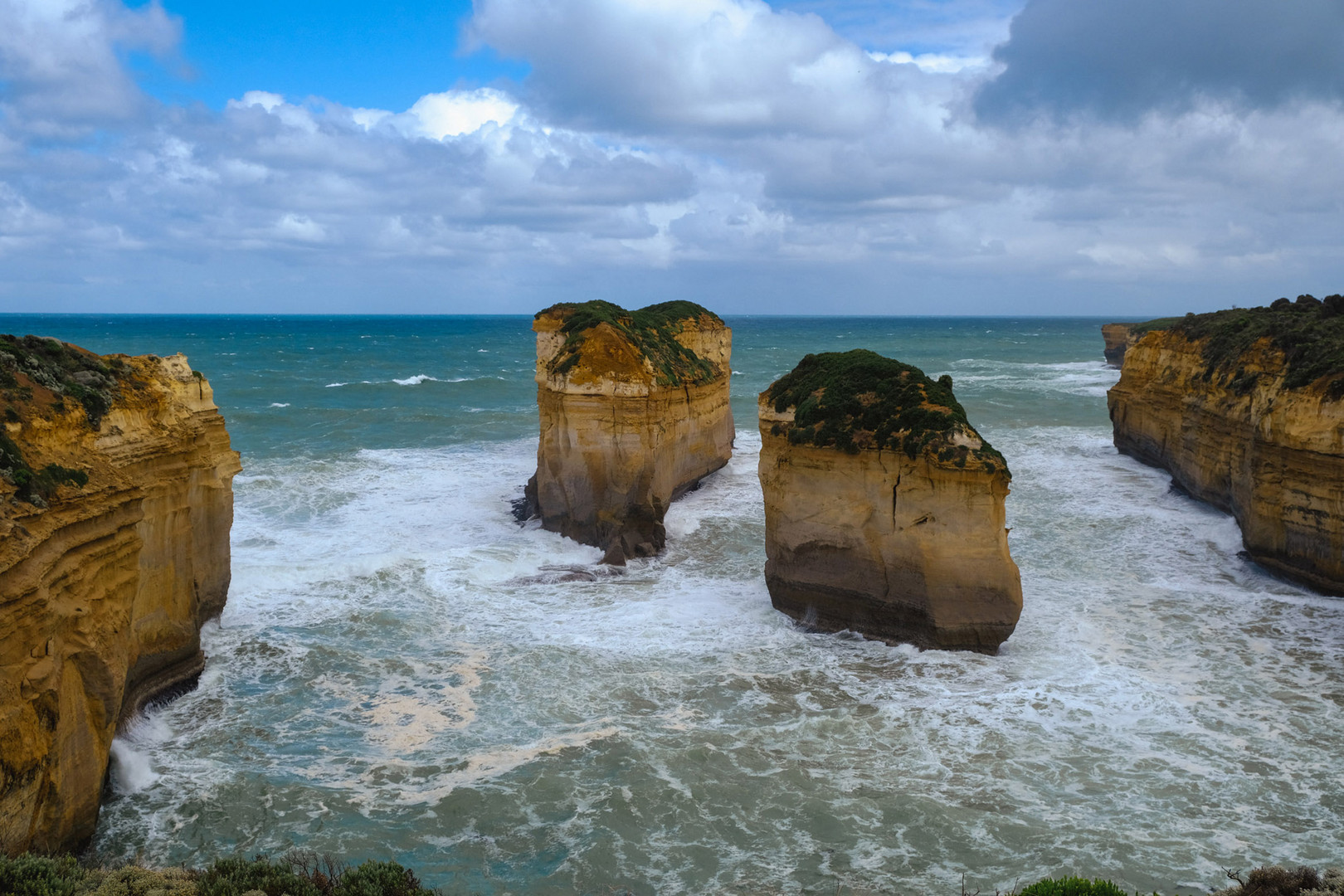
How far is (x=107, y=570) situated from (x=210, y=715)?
341cm

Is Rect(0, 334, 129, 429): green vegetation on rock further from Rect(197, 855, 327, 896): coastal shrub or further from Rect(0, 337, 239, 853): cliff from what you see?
Rect(197, 855, 327, 896): coastal shrub

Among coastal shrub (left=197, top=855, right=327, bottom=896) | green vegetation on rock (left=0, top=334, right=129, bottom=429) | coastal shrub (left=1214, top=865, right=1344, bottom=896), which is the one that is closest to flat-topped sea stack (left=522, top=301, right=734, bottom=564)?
green vegetation on rock (left=0, top=334, right=129, bottom=429)

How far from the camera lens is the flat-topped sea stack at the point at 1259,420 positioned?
55.3 ft

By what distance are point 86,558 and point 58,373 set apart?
9.85 feet

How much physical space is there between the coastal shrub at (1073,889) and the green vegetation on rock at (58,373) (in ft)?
36.2

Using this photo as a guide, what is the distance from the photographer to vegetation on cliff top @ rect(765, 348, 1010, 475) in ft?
46.9

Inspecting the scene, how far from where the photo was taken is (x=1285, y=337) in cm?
2100

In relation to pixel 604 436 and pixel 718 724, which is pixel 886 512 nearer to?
pixel 718 724

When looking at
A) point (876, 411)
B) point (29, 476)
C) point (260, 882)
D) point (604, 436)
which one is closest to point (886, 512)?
point (876, 411)

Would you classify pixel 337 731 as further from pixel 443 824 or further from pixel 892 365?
pixel 892 365

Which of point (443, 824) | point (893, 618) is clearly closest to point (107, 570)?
point (443, 824)

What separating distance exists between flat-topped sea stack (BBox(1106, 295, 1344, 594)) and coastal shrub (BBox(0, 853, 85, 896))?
19.5m

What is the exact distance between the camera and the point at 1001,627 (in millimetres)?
14188

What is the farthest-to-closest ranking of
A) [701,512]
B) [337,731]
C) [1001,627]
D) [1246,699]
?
[701,512], [1001,627], [1246,699], [337,731]
